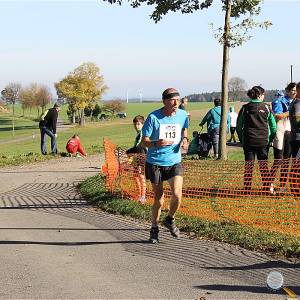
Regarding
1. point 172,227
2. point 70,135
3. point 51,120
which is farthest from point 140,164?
point 70,135

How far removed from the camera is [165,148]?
7066 millimetres

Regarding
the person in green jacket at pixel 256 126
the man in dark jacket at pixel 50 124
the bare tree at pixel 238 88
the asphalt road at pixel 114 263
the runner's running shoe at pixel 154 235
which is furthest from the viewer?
the bare tree at pixel 238 88

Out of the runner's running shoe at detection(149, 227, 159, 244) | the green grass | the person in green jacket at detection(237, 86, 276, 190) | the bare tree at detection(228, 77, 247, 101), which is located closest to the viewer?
the runner's running shoe at detection(149, 227, 159, 244)

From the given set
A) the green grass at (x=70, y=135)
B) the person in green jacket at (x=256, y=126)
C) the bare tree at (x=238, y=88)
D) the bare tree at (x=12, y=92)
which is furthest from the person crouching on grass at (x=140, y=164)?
the bare tree at (x=12, y=92)

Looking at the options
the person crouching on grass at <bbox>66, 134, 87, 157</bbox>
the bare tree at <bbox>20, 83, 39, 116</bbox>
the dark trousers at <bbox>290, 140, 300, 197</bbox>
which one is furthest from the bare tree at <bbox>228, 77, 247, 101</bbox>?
the dark trousers at <bbox>290, 140, 300, 197</bbox>

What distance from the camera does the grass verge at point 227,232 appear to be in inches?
250

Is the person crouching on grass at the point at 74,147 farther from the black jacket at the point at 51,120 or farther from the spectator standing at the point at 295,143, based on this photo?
the spectator standing at the point at 295,143

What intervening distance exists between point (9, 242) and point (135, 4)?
372 inches

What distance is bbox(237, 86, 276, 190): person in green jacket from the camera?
31.0ft

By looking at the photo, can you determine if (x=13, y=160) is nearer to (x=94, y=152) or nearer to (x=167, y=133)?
(x=94, y=152)

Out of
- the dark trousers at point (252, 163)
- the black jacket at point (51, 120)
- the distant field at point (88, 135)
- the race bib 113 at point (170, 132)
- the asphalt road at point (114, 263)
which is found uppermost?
the race bib 113 at point (170, 132)

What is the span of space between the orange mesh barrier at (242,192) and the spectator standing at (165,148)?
4.15ft

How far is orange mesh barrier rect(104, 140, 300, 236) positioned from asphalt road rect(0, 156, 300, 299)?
1146mm

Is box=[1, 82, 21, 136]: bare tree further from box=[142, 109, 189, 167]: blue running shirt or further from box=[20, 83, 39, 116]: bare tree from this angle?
box=[142, 109, 189, 167]: blue running shirt
